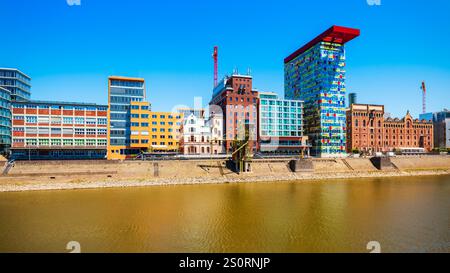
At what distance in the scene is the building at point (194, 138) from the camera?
89.3m

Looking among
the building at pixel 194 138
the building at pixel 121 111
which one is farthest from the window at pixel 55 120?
the building at pixel 194 138

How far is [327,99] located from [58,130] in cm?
10541

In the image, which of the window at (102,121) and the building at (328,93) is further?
the building at (328,93)

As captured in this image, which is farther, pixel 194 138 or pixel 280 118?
pixel 280 118

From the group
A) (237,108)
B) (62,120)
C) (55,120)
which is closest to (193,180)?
(237,108)

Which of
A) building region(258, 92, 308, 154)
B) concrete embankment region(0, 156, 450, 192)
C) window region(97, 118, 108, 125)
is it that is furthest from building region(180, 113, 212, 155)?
window region(97, 118, 108, 125)

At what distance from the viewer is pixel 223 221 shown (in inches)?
1287

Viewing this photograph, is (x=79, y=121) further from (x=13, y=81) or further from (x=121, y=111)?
(x=13, y=81)

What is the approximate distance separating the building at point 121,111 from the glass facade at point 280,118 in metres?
50.6

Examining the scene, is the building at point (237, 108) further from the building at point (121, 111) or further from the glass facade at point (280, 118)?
the building at point (121, 111)

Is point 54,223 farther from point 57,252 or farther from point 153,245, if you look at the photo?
point 153,245

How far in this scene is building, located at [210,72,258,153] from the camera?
9962 centimetres

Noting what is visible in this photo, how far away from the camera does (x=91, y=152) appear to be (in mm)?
86875
